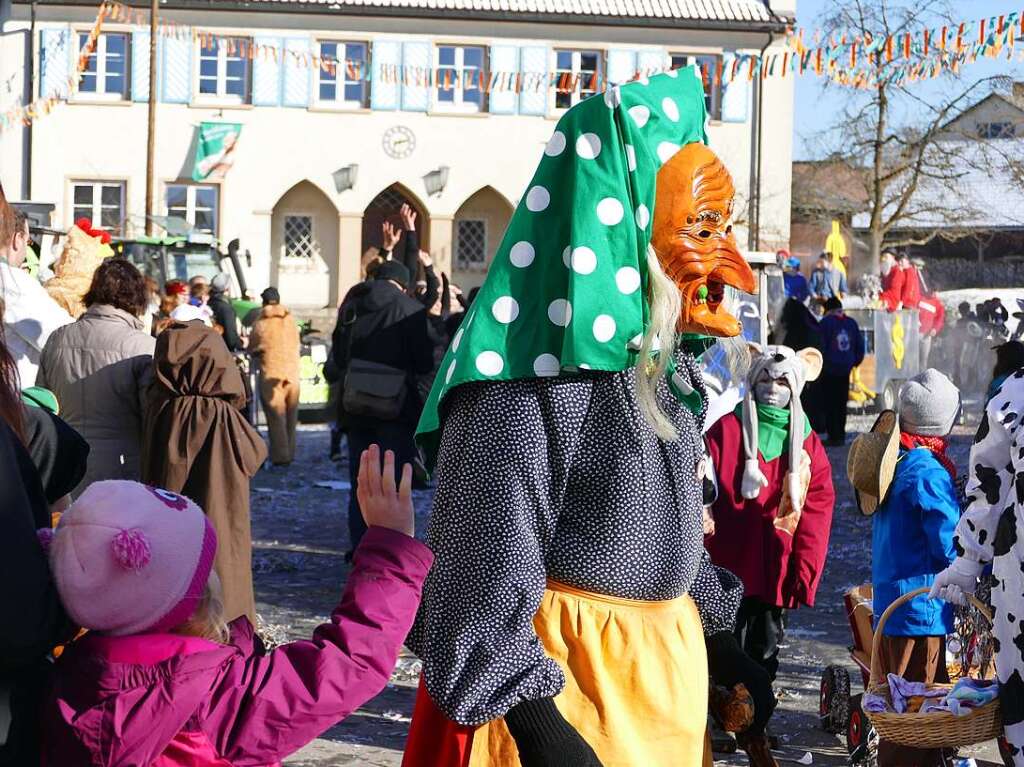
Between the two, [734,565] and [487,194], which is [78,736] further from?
[487,194]

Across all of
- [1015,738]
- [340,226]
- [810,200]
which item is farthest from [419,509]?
[810,200]

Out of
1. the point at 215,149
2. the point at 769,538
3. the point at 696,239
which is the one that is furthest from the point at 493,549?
the point at 215,149

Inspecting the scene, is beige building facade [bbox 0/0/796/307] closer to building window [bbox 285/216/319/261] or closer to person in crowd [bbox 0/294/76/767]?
building window [bbox 285/216/319/261]

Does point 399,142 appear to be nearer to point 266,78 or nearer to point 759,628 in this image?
point 266,78

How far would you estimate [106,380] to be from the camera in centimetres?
679

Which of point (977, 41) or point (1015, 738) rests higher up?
point (977, 41)

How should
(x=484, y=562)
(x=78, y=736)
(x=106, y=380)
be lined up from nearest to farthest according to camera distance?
(x=78, y=736) < (x=484, y=562) < (x=106, y=380)

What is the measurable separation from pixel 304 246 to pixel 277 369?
20756mm

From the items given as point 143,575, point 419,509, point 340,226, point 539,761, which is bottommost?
point 419,509

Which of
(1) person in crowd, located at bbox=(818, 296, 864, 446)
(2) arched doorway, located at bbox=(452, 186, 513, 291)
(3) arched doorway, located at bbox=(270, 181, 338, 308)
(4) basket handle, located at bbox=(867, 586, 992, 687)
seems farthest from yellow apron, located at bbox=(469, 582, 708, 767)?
(2) arched doorway, located at bbox=(452, 186, 513, 291)

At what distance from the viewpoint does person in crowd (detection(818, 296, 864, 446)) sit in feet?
57.6

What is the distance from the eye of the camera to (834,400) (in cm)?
1758

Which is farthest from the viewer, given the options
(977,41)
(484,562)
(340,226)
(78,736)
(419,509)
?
(340,226)

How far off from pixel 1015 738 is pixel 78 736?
2497 mm
